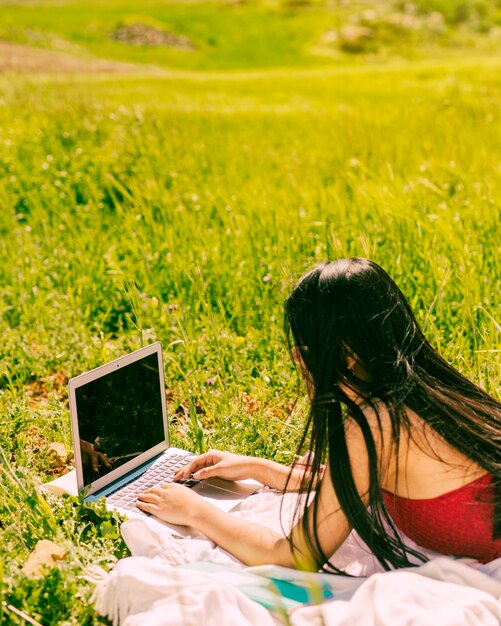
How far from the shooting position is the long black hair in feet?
6.63

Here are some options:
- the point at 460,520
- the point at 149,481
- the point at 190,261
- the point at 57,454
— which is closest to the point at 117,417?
the point at 149,481

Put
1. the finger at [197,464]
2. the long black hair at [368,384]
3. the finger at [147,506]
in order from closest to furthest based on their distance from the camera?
1. the long black hair at [368,384]
2. the finger at [147,506]
3. the finger at [197,464]

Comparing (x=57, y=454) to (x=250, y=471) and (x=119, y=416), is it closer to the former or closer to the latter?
(x=119, y=416)

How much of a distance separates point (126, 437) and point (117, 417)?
0.13 meters

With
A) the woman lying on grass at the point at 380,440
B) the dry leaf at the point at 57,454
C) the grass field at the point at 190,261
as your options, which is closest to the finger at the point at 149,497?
the grass field at the point at 190,261

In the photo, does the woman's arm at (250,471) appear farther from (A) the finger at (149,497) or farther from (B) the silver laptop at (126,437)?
(A) the finger at (149,497)

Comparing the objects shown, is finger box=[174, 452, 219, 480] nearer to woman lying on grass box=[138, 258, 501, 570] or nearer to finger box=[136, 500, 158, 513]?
finger box=[136, 500, 158, 513]

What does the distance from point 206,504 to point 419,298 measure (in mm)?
2260

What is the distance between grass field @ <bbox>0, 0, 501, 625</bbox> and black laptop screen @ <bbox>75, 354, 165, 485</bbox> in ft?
0.61

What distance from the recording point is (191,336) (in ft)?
12.8

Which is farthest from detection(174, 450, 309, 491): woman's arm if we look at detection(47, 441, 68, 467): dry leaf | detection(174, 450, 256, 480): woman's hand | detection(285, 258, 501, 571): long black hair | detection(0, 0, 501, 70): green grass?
detection(0, 0, 501, 70): green grass

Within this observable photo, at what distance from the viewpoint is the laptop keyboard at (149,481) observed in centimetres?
261

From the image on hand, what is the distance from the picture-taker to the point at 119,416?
2.66 m

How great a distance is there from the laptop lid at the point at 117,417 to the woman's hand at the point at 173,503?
0.25m
